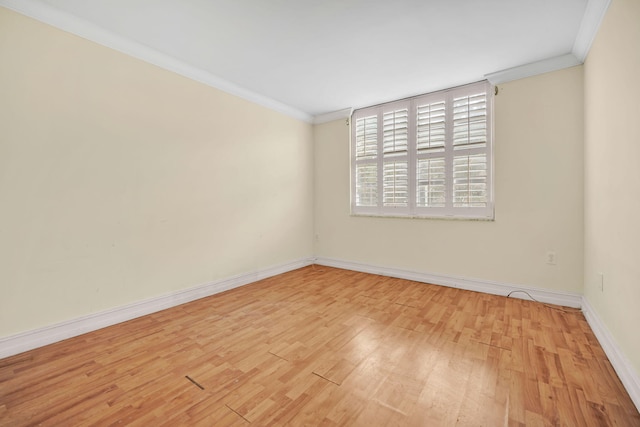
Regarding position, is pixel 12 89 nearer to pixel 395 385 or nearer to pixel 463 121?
pixel 395 385

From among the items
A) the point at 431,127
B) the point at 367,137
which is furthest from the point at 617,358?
the point at 367,137

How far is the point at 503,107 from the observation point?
9.68ft

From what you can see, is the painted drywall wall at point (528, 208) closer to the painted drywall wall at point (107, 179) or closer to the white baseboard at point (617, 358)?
the white baseboard at point (617, 358)

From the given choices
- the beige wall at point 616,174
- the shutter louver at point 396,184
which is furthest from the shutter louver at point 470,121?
the beige wall at point 616,174

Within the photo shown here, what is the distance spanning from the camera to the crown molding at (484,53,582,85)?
8.47 ft

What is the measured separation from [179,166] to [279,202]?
1.51 metres

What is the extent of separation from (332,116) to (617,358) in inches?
156

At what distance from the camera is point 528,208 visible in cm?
284

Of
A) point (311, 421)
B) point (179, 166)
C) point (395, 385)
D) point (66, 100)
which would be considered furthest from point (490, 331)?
point (66, 100)

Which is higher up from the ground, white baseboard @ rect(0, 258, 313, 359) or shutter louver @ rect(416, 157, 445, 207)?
shutter louver @ rect(416, 157, 445, 207)

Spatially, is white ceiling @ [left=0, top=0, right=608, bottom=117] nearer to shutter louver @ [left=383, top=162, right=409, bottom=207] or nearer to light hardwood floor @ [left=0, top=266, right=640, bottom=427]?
shutter louver @ [left=383, top=162, right=409, bottom=207]

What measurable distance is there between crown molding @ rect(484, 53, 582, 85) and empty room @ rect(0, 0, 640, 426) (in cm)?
2

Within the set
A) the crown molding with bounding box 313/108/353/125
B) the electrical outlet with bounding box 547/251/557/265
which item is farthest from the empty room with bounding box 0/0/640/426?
the crown molding with bounding box 313/108/353/125

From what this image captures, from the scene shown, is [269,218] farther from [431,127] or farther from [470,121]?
[470,121]
